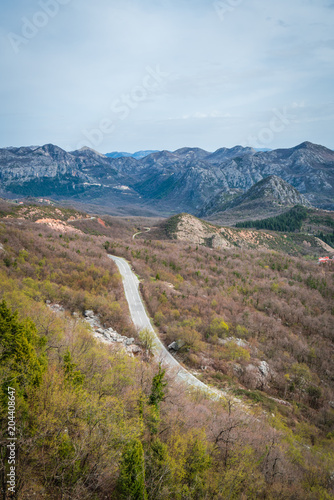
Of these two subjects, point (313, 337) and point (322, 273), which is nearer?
point (313, 337)

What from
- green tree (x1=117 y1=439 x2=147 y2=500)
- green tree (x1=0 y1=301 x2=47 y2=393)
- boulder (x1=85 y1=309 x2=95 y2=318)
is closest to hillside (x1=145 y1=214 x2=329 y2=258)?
boulder (x1=85 y1=309 x2=95 y2=318)

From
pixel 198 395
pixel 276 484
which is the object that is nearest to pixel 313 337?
pixel 198 395

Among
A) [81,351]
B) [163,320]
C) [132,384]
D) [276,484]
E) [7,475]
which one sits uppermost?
[7,475]

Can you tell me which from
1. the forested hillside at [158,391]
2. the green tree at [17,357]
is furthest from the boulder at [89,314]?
the green tree at [17,357]

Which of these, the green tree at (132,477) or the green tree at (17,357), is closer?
the green tree at (132,477)

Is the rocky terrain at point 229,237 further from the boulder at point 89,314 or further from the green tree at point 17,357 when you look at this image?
the green tree at point 17,357

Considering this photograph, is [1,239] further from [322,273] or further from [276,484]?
[322,273]
